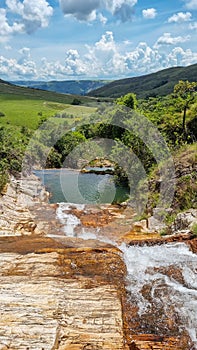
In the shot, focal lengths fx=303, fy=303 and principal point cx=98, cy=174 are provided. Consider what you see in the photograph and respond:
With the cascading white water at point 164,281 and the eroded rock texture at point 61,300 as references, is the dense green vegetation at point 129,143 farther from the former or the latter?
the eroded rock texture at point 61,300

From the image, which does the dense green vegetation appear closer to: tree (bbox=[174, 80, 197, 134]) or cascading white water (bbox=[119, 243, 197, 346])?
tree (bbox=[174, 80, 197, 134])

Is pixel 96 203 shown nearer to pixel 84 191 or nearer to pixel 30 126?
pixel 84 191

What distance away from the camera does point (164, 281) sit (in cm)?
1204

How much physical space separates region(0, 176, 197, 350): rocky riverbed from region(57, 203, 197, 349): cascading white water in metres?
0.20

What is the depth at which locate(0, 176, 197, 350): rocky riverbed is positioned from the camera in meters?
8.31

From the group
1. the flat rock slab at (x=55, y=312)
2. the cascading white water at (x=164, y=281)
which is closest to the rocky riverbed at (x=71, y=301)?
the flat rock slab at (x=55, y=312)

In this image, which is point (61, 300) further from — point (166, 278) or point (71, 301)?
point (166, 278)

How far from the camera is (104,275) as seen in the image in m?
12.3

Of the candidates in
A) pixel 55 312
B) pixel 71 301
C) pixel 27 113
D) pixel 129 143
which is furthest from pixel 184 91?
pixel 27 113

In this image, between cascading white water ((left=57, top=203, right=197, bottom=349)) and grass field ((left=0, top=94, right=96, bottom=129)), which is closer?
cascading white water ((left=57, top=203, right=197, bottom=349))

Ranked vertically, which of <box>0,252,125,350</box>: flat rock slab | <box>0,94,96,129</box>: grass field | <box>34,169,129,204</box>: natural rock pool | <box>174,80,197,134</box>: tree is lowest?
<box>0,252,125,350</box>: flat rock slab

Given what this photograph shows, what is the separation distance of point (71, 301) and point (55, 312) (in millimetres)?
851

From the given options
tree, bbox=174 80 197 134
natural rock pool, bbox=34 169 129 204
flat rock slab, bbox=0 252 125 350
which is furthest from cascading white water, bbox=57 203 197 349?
tree, bbox=174 80 197 134

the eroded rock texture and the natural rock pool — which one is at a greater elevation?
the natural rock pool
